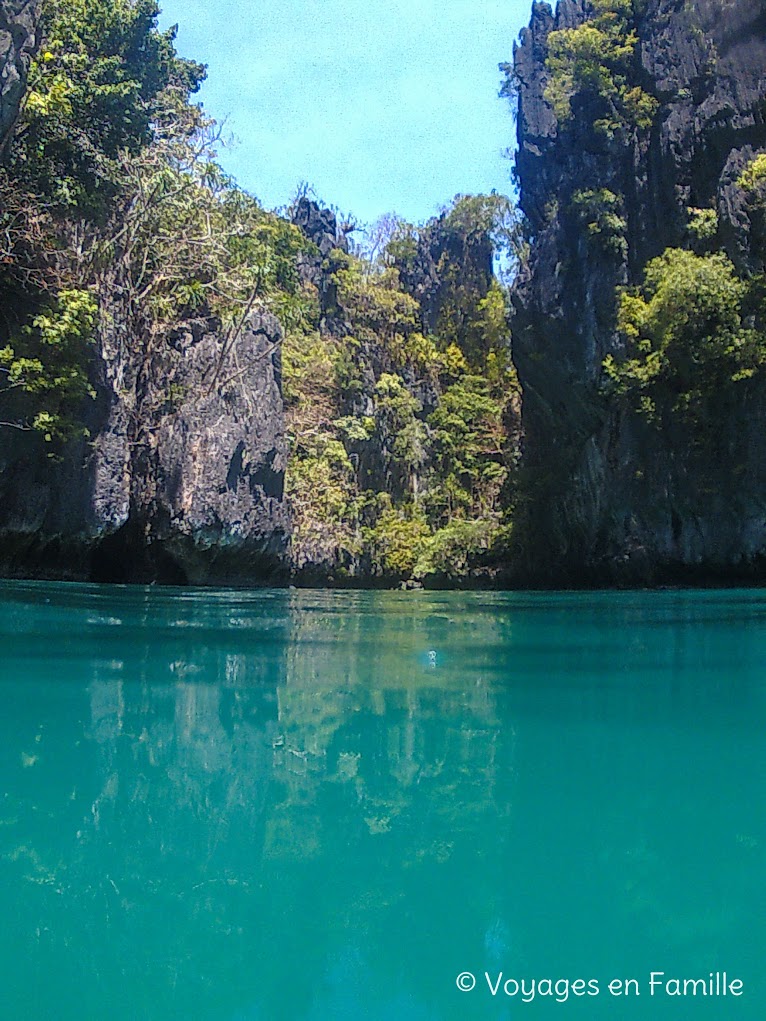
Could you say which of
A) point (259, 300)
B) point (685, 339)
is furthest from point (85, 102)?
point (685, 339)

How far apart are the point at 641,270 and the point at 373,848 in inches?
692

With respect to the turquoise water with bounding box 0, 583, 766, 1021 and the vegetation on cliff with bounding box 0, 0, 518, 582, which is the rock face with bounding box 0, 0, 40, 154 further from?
the turquoise water with bounding box 0, 583, 766, 1021

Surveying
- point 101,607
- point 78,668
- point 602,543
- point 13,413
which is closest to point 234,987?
point 78,668

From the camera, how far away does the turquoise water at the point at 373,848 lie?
4.19ft

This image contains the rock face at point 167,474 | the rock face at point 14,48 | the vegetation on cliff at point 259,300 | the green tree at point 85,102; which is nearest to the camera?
the rock face at point 14,48

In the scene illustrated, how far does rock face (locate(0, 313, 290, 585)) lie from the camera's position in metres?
12.6

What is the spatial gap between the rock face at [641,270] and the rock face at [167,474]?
690 cm

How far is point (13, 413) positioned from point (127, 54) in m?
6.64

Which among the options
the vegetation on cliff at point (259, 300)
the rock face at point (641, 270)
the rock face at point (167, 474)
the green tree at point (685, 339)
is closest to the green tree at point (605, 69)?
the rock face at point (641, 270)

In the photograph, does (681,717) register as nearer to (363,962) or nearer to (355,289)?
(363,962)

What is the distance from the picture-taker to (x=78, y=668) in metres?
4.27

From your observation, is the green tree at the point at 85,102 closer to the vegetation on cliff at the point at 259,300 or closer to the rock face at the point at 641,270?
the vegetation on cliff at the point at 259,300

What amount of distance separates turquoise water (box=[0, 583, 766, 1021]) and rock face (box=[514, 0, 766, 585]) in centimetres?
1366

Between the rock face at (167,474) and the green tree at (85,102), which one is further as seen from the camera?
the rock face at (167,474)
